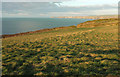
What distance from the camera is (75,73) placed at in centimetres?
801

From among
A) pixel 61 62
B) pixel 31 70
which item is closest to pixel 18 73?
pixel 31 70

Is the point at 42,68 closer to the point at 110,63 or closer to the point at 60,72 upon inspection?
the point at 60,72

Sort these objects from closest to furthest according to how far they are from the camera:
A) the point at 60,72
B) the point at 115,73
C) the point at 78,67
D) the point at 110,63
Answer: the point at 115,73 < the point at 60,72 < the point at 78,67 < the point at 110,63

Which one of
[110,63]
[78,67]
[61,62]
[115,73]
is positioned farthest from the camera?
[61,62]

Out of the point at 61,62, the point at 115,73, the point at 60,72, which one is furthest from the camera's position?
the point at 61,62

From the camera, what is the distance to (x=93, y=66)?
9086 mm

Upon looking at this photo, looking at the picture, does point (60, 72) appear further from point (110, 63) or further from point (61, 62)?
point (110, 63)

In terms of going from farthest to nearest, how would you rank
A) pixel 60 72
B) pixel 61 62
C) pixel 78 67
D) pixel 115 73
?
pixel 61 62, pixel 78 67, pixel 60 72, pixel 115 73

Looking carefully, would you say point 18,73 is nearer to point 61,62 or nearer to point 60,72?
point 60,72

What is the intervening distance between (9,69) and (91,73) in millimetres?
7687

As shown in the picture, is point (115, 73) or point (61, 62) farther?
point (61, 62)

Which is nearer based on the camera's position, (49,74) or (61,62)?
(49,74)

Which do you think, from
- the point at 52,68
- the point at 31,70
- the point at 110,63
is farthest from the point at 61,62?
the point at 110,63

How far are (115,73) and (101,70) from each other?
1.08 m
